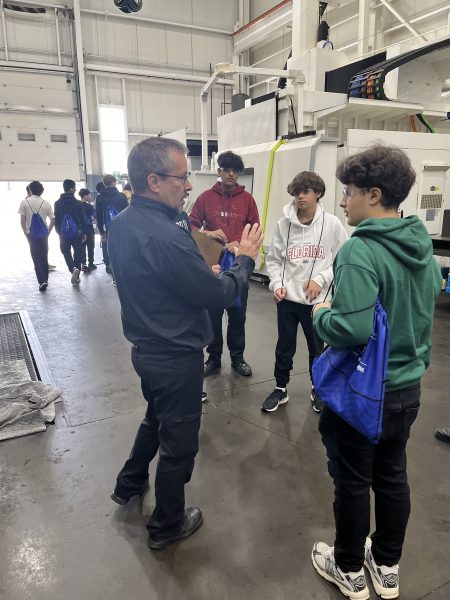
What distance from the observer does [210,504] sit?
205cm

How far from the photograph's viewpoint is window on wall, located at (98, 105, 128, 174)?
12164 mm

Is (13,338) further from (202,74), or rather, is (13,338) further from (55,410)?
(202,74)

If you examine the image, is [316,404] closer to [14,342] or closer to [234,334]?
[234,334]

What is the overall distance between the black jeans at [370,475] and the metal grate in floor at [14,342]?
9.17ft

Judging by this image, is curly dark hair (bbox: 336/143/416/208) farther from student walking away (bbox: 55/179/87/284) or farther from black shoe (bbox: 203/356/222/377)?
student walking away (bbox: 55/179/87/284)

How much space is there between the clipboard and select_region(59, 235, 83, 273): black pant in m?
4.95

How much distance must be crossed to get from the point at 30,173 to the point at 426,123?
31.9ft

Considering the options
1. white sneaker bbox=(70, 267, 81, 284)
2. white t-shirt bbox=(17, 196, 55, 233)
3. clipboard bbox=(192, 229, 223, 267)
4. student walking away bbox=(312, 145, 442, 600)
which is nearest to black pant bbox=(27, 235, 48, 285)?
white t-shirt bbox=(17, 196, 55, 233)

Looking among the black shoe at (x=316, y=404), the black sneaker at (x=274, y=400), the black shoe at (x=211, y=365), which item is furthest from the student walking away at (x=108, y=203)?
the black shoe at (x=316, y=404)

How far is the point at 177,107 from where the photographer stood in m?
13.0

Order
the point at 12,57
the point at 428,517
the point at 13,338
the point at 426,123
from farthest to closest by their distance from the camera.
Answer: the point at 12,57, the point at 426,123, the point at 13,338, the point at 428,517

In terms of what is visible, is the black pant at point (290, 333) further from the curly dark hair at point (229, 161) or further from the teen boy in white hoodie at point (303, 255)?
the curly dark hair at point (229, 161)

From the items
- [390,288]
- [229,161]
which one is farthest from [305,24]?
[390,288]

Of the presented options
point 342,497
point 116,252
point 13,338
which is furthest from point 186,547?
point 13,338
